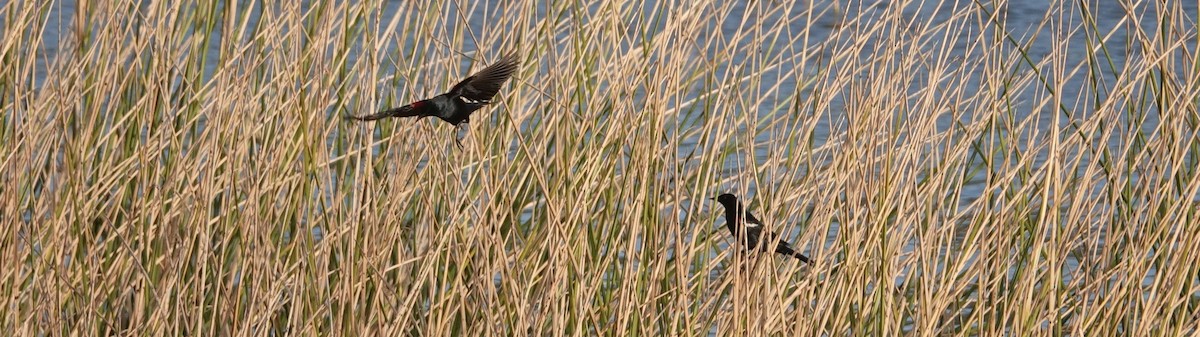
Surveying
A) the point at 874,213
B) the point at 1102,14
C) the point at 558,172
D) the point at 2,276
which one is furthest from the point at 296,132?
the point at 1102,14

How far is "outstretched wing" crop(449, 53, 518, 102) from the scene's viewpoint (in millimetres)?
1750

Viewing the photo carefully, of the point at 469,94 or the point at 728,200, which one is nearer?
the point at 469,94

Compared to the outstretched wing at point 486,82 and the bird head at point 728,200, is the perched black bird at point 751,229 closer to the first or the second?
the bird head at point 728,200

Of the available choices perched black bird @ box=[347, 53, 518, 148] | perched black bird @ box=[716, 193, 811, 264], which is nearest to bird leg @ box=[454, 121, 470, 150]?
perched black bird @ box=[347, 53, 518, 148]

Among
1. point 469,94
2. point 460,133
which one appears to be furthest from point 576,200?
point 460,133

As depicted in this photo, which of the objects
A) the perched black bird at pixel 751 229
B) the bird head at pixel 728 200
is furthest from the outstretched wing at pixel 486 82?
the bird head at pixel 728 200

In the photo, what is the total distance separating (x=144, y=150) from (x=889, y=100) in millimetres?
962

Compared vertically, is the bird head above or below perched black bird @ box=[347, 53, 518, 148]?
below

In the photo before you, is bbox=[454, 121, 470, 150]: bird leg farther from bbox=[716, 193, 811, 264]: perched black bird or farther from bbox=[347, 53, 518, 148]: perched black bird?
bbox=[716, 193, 811, 264]: perched black bird

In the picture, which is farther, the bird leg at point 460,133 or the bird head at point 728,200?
the bird head at point 728,200

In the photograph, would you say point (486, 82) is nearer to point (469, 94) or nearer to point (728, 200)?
point (469, 94)

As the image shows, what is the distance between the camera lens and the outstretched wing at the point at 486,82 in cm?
175

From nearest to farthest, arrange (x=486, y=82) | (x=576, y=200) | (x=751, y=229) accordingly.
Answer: (x=486, y=82) < (x=576, y=200) < (x=751, y=229)

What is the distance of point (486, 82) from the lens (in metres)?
1.76
